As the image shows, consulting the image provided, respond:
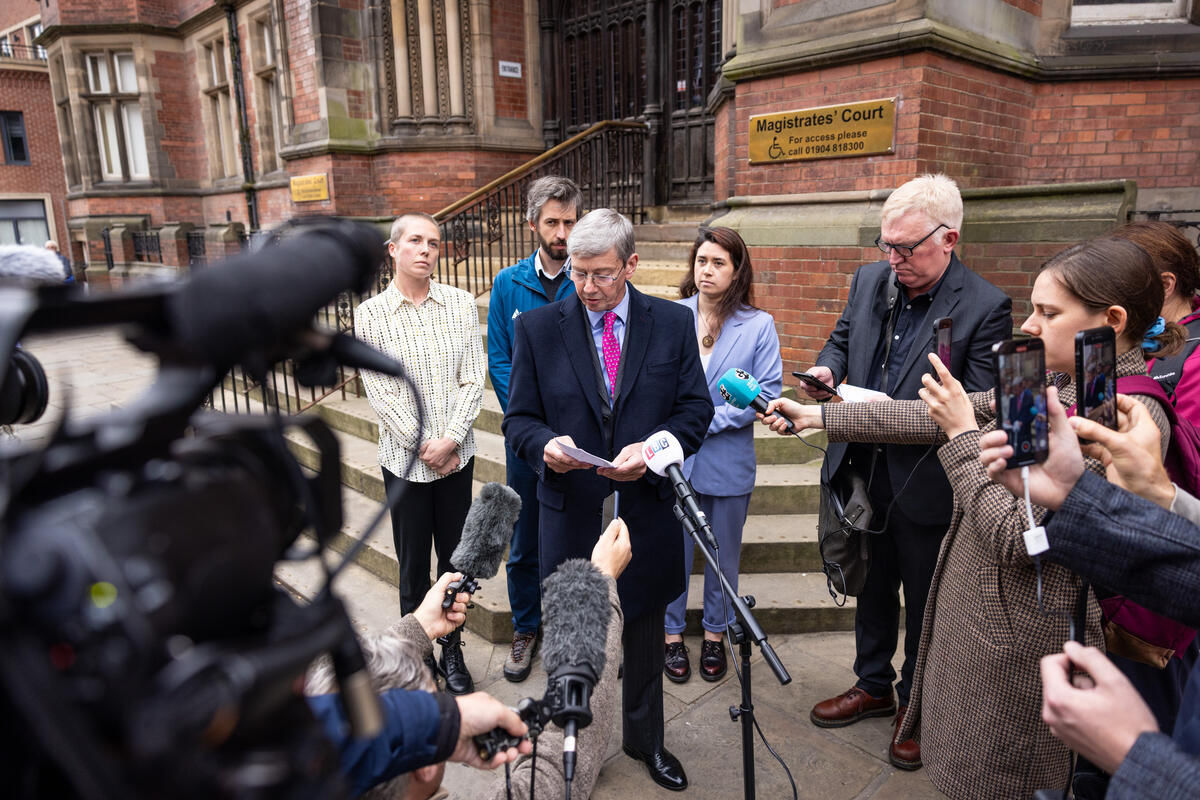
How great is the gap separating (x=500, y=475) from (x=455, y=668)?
1.71 metres

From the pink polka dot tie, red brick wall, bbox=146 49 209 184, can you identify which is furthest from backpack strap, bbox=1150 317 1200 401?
red brick wall, bbox=146 49 209 184

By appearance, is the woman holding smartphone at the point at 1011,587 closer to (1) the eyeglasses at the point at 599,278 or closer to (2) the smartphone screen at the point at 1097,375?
(2) the smartphone screen at the point at 1097,375

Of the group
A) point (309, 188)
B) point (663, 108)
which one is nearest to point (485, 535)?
point (663, 108)

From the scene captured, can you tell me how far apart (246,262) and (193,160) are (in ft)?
60.2

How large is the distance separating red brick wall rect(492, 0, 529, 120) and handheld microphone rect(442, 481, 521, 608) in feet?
28.6

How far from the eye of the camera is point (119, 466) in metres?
0.65

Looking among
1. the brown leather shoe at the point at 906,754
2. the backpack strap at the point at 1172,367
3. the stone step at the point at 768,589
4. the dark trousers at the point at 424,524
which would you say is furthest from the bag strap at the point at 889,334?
the dark trousers at the point at 424,524

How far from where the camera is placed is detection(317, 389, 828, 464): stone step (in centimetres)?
479

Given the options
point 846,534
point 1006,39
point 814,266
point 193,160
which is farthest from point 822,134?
point 193,160

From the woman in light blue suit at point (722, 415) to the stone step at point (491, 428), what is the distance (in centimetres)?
38

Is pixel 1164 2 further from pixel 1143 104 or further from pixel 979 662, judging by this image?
pixel 979 662

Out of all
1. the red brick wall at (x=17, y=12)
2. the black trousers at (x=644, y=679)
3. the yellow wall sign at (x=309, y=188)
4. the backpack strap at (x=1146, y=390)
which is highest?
the red brick wall at (x=17, y=12)

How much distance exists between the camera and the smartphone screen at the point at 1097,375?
5.12 feet

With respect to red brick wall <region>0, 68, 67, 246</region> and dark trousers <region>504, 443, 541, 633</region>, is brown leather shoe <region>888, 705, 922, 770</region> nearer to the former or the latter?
dark trousers <region>504, 443, 541, 633</region>
